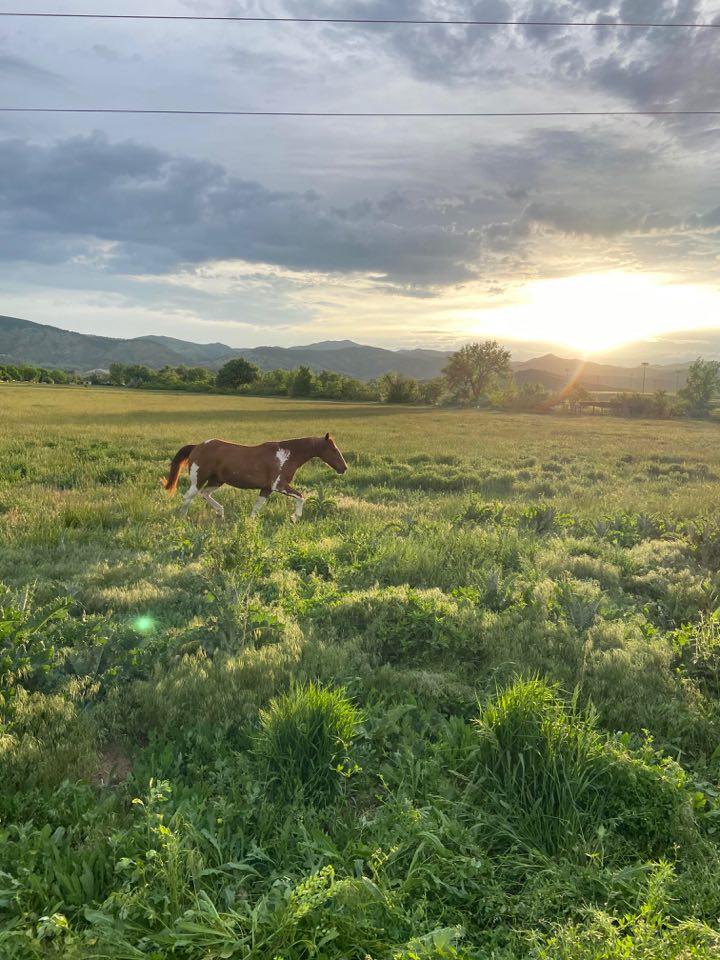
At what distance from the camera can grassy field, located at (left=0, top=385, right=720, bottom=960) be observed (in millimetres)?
2867

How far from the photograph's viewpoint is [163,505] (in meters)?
12.3

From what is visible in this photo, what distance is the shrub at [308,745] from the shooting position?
3818 mm

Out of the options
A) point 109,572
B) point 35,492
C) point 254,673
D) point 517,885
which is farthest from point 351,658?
point 35,492

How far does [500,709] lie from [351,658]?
194 cm

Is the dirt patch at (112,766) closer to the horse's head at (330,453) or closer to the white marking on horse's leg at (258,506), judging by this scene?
the white marking on horse's leg at (258,506)

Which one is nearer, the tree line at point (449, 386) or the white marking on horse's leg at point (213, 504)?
the white marking on horse's leg at point (213, 504)

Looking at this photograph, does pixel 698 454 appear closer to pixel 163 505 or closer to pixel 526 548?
pixel 526 548

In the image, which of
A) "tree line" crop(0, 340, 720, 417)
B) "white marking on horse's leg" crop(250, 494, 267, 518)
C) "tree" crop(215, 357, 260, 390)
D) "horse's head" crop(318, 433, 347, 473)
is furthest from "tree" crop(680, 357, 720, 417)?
"white marking on horse's leg" crop(250, 494, 267, 518)

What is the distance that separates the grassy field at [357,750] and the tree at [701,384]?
343ft

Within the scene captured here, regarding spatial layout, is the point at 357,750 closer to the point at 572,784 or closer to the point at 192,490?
the point at 572,784

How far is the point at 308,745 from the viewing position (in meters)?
3.96

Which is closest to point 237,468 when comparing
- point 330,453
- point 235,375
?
point 330,453

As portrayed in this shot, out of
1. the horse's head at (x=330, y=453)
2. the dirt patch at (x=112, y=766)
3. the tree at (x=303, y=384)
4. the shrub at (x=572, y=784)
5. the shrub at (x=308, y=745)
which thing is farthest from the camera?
the tree at (x=303, y=384)

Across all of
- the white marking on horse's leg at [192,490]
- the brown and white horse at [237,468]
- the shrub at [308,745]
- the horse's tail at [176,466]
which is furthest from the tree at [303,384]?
the shrub at [308,745]
